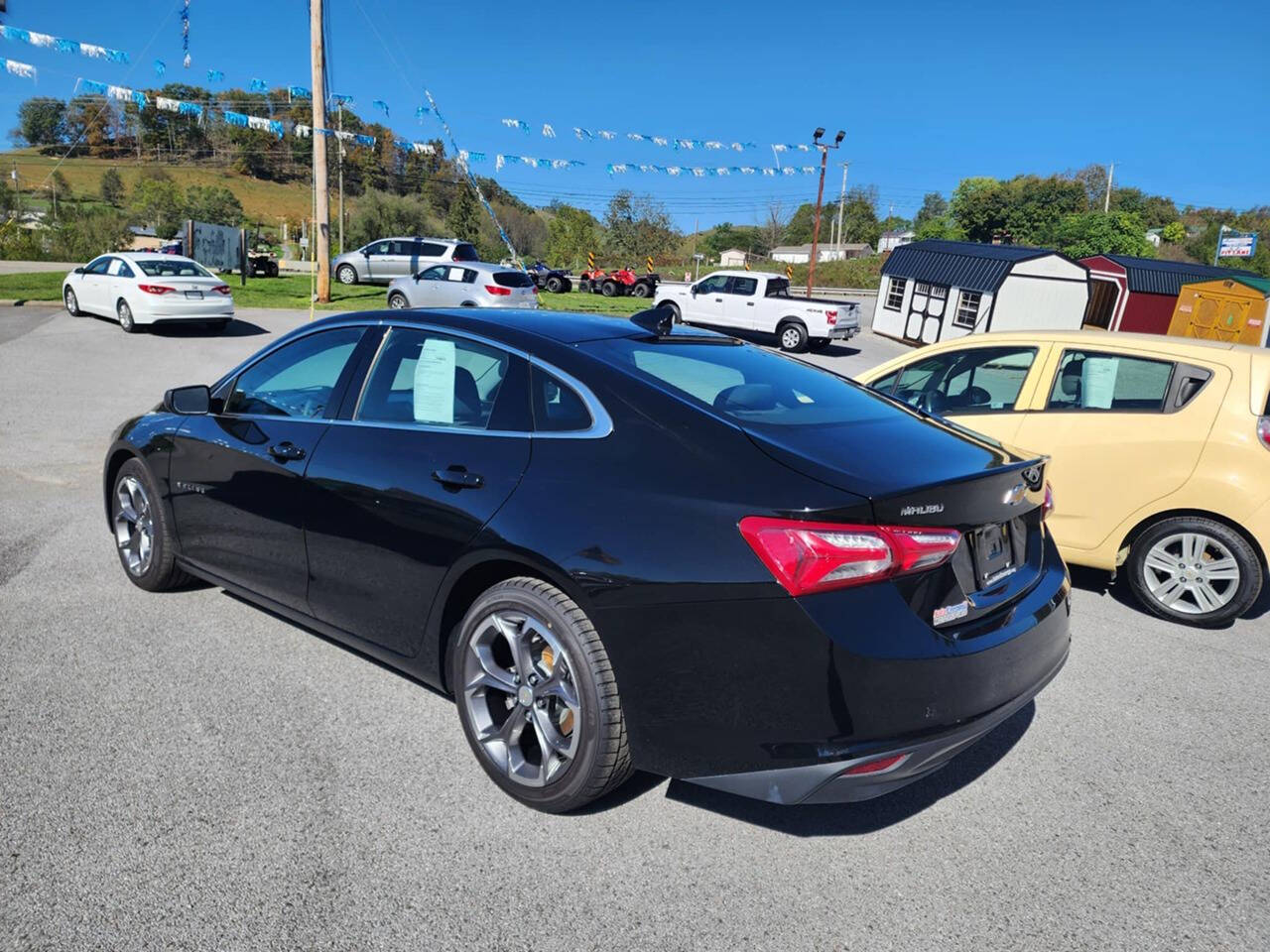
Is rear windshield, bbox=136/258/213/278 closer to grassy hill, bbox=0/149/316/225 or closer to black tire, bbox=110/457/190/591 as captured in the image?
black tire, bbox=110/457/190/591

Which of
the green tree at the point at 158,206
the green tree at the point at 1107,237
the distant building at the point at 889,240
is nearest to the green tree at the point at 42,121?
the green tree at the point at 158,206

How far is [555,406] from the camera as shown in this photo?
2.93 meters

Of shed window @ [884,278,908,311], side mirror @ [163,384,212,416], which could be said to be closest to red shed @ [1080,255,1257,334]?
shed window @ [884,278,908,311]

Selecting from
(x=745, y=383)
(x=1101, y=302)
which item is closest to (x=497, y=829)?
(x=745, y=383)

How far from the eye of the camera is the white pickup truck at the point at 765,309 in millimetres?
23047

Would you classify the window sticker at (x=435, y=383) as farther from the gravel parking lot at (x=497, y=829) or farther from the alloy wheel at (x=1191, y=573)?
the alloy wheel at (x=1191, y=573)

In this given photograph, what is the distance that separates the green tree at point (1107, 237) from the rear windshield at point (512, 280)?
201 feet

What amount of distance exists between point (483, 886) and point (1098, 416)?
177 inches

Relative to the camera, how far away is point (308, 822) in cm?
273

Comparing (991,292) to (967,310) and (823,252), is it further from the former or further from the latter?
(823,252)

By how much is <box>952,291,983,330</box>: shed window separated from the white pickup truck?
7.81 m

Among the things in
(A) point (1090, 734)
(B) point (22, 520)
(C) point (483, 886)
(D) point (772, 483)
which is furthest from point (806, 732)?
(B) point (22, 520)

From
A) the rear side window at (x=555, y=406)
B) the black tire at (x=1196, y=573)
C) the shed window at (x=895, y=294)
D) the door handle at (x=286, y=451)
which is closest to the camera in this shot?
the rear side window at (x=555, y=406)

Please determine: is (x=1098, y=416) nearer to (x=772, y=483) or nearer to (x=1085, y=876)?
(x=1085, y=876)
